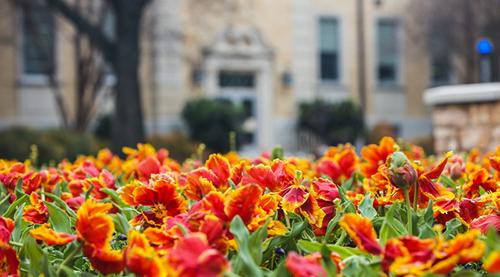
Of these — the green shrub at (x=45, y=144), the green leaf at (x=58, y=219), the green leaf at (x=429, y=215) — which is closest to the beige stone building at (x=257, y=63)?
the green shrub at (x=45, y=144)

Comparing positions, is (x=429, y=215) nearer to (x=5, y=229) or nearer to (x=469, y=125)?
(x=5, y=229)

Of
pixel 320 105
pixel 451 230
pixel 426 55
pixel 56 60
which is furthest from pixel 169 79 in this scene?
pixel 451 230

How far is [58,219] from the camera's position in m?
1.72

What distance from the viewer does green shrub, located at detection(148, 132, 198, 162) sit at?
679 inches

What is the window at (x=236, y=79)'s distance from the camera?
71.0 feet

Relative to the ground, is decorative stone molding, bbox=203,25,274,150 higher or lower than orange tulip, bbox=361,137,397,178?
higher

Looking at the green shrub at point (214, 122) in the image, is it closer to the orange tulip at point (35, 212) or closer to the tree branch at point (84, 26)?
the tree branch at point (84, 26)

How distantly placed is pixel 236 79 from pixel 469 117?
13.9 metres

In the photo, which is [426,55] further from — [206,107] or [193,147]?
[193,147]

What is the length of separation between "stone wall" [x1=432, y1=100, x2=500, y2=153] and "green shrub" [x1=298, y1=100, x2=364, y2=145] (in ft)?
41.3

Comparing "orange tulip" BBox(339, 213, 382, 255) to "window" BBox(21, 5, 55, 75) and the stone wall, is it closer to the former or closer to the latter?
the stone wall

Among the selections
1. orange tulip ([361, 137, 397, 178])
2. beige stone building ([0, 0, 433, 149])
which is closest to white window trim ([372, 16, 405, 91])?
beige stone building ([0, 0, 433, 149])

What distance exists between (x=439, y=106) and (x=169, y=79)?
12.5m

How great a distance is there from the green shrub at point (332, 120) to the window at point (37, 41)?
7297 mm
